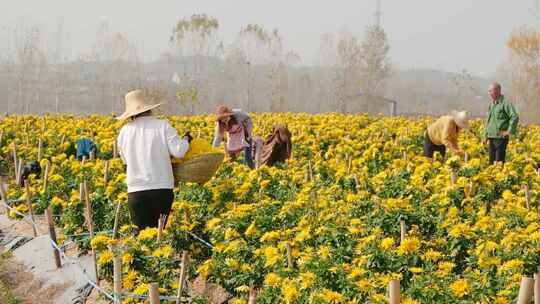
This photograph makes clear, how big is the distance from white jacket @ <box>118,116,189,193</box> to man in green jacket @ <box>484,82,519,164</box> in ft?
19.3

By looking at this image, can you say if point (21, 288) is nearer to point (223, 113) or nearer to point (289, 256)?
point (289, 256)

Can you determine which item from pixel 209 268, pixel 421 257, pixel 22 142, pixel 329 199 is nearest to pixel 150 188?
pixel 209 268

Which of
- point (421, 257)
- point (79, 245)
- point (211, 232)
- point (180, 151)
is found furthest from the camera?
point (79, 245)

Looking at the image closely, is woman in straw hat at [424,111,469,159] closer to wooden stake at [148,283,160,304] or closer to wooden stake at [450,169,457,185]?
wooden stake at [450,169,457,185]

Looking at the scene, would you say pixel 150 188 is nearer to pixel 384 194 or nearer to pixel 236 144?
pixel 384 194

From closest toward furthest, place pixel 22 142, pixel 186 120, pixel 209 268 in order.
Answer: pixel 209 268 < pixel 22 142 < pixel 186 120

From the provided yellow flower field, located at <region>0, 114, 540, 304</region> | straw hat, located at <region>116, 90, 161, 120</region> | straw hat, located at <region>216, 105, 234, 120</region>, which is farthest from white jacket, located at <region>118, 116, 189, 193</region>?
straw hat, located at <region>216, 105, 234, 120</region>

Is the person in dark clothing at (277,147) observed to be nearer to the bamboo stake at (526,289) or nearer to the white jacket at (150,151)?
the white jacket at (150,151)

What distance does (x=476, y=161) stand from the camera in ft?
27.5

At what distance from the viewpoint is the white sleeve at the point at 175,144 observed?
18.7ft

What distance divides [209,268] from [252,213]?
99cm

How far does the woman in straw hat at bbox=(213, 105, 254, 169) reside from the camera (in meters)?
9.23

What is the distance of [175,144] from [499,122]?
610 cm

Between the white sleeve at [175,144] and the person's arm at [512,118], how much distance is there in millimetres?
5806
